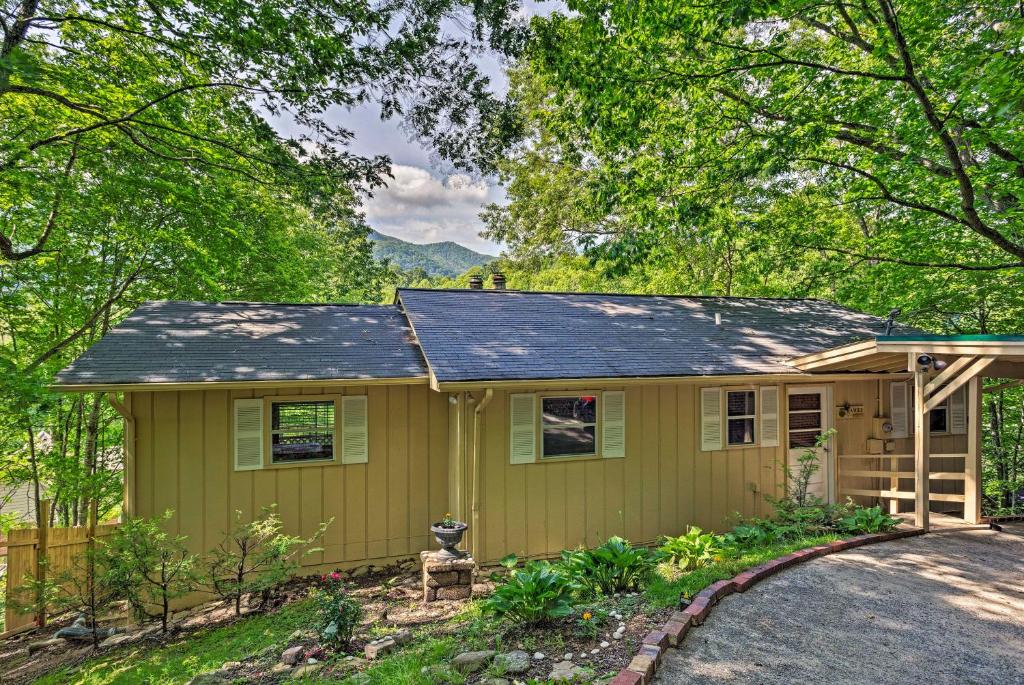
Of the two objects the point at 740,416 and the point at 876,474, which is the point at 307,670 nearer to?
the point at 740,416

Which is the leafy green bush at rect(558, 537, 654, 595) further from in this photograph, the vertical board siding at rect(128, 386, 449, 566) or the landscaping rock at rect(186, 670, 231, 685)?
the landscaping rock at rect(186, 670, 231, 685)

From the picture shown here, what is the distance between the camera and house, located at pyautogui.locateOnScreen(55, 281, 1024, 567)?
237 inches

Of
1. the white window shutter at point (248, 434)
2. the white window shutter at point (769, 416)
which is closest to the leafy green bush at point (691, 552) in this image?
the white window shutter at point (769, 416)

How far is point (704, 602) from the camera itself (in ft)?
14.1

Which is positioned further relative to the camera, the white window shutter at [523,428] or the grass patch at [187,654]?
the white window shutter at [523,428]

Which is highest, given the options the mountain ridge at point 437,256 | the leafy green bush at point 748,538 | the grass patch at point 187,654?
the mountain ridge at point 437,256

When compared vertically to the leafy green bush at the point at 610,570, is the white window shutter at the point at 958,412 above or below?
above

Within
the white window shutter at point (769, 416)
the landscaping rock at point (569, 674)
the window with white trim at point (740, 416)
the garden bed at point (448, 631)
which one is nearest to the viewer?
the landscaping rock at point (569, 674)

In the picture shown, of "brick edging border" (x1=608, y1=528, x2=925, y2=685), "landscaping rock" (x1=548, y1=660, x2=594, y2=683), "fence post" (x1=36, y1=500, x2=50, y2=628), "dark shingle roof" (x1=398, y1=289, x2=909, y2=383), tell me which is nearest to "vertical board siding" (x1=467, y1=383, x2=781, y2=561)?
"dark shingle roof" (x1=398, y1=289, x2=909, y2=383)

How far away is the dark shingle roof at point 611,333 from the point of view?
6.70m

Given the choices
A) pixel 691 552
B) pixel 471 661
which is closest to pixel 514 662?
pixel 471 661

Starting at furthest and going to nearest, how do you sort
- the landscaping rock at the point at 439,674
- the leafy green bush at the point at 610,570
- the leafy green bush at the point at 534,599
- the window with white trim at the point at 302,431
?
1. the window with white trim at the point at 302,431
2. the leafy green bush at the point at 610,570
3. the leafy green bush at the point at 534,599
4. the landscaping rock at the point at 439,674

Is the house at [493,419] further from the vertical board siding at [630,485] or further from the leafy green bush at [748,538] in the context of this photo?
the leafy green bush at [748,538]

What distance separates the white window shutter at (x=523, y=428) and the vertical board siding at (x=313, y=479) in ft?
3.73
